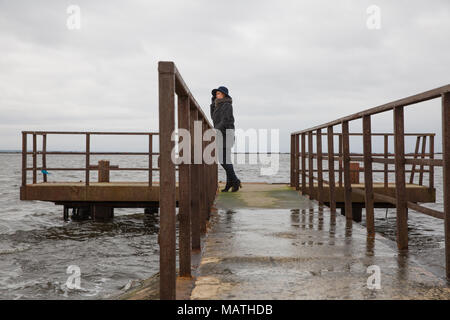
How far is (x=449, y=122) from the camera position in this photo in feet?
9.44

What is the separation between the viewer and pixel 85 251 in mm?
8562

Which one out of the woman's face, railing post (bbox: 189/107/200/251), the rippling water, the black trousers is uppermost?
the woman's face

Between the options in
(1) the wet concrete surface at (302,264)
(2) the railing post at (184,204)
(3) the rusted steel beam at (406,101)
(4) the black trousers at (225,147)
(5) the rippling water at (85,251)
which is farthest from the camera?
(4) the black trousers at (225,147)

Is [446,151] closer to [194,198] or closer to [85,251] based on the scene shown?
[194,198]

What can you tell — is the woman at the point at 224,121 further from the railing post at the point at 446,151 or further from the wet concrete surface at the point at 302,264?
the railing post at the point at 446,151

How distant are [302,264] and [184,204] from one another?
1.07 metres

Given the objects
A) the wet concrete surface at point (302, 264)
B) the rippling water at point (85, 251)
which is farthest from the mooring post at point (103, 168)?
the wet concrete surface at point (302, 264)

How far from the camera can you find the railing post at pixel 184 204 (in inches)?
110

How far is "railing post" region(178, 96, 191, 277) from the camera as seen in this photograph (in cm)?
281

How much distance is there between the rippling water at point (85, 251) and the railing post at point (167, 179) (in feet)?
6.49

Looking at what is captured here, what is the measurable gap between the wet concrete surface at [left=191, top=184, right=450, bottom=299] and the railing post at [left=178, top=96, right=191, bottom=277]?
6.3 inches

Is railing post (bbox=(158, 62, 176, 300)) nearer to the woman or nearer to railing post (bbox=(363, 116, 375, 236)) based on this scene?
railing post (bbox=(363, 116, 375, 236))

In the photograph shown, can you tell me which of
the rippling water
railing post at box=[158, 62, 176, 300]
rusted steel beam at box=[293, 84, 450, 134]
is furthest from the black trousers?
railing post at box=[158, 62, 176, 300]
